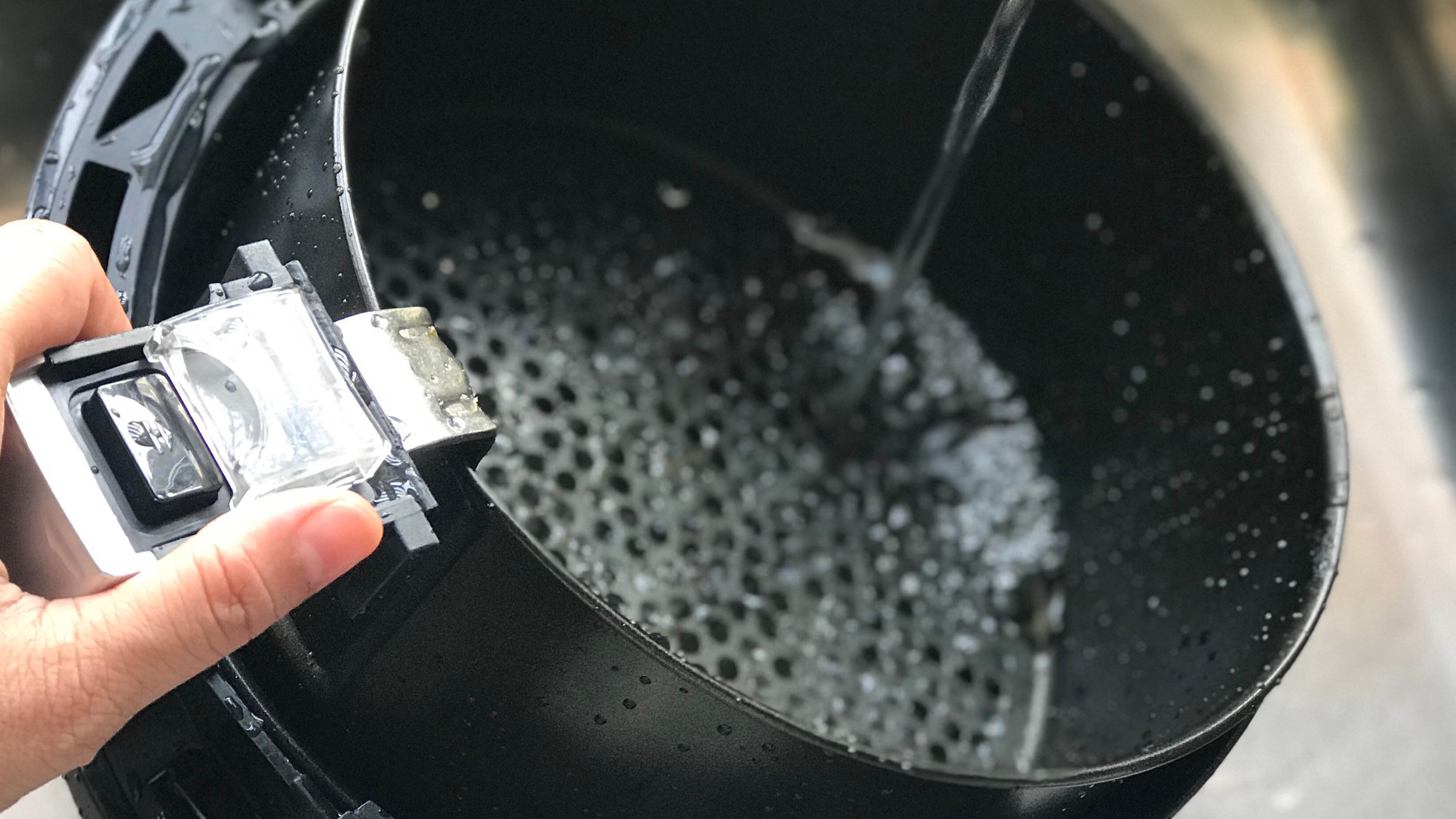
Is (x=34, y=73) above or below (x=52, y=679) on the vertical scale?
above

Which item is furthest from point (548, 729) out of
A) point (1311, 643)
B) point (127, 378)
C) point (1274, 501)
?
point (1311, 643)

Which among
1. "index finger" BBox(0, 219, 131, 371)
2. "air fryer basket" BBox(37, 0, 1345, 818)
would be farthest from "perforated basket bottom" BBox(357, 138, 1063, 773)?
"index finger" BBox(0, 219, 131, 371)

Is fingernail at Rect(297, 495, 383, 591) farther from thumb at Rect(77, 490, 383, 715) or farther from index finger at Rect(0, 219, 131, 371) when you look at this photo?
index finger at Rect(0, 219, 131, 371)

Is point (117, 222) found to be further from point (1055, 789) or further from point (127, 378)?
point (1055, 789)

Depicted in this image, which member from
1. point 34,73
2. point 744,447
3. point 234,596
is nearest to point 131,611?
point 234,596

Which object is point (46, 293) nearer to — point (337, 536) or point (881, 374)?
point (337, 536)

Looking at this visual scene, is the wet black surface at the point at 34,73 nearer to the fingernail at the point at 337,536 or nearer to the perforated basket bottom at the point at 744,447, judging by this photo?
the perforated basket bottom at the point at 744,447

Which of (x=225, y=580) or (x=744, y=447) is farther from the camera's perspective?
(x=744, y=447)

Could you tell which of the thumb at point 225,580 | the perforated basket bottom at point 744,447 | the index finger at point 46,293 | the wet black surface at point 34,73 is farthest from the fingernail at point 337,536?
the wet black surface at point 34,73
